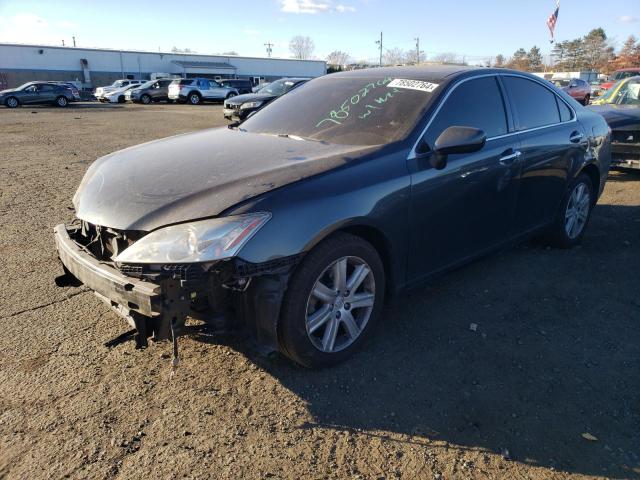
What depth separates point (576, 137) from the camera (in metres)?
4.79

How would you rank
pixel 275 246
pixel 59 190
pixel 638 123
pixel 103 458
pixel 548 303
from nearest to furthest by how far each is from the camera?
pixel 103 458, pixel 275 246, pixel 548 303, pixel 59 190, pixel 638 123

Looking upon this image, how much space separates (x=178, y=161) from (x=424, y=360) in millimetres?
2009

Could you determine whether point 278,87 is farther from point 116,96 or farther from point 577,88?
point 116,96

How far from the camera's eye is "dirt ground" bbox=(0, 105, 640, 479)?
7.55 ft

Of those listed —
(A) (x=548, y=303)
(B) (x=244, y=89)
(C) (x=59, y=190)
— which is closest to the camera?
(A) (x=548, y=303)

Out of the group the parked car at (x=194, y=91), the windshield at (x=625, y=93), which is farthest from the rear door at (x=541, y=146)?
the parked car at (x=194, y=91)

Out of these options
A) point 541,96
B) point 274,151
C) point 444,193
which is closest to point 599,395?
point 444,193

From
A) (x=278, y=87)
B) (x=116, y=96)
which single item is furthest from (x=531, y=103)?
(x=116, y=96)

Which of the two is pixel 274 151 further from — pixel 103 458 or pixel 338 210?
pixel 103 458

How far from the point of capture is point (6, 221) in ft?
18.9

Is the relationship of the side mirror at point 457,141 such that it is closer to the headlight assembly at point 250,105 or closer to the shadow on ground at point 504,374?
the shadow on ground at point 504,374

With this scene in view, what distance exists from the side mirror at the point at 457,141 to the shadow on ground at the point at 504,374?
1.21 meters

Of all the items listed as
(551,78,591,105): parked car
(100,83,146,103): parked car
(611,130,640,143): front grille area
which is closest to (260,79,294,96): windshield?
(611,130,640,143): front grille area

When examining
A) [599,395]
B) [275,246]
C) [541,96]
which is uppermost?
[541,96]
